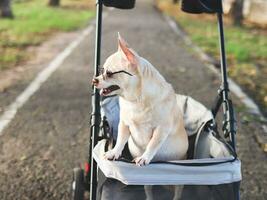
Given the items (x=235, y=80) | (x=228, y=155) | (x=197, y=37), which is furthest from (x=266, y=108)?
(x=197, y=37)

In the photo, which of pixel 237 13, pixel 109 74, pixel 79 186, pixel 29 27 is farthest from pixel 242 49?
pixel 109 74

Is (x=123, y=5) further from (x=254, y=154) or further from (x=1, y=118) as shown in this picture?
(x=1, y=118)

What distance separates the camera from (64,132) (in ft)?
16.2

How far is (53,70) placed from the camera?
289 inches

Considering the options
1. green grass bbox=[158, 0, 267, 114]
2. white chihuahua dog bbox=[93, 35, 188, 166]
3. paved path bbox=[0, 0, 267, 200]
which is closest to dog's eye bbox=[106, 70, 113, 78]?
white chihuahua dog bbox=[93, 35, 188, 166]

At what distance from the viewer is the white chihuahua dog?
2502 mm

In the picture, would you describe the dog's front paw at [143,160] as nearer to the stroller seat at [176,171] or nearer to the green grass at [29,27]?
the stroller seat at [176,171]

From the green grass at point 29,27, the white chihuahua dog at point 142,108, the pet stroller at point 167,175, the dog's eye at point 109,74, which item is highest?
the dog's eye at point 109,74

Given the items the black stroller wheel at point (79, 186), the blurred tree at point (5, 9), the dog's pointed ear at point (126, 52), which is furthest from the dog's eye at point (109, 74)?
the blurred tree at point (5, 9)

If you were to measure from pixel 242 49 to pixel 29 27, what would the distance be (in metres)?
4.75

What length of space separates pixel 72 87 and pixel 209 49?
381 cm

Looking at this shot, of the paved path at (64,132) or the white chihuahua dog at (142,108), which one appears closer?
the white chihuahua dog at (142,108)

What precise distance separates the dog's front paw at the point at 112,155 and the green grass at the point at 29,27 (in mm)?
5001

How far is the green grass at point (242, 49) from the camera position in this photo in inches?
275
